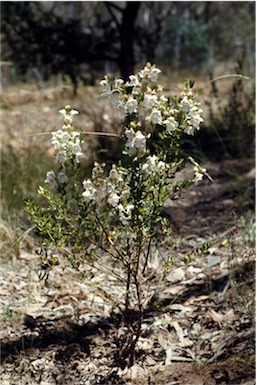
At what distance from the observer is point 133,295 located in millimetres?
2416

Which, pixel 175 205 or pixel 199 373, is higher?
pixel 175 205

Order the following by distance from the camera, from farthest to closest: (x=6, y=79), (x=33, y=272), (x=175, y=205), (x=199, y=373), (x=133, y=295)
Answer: (x=6, y=79) < (x=175, y=205) < (x=33, y=272) < (x=133, y=295) < (x=199, y=373)

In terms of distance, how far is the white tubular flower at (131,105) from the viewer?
163 cm

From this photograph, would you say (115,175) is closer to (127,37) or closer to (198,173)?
(198,173)

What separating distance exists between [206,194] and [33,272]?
149 centimetres

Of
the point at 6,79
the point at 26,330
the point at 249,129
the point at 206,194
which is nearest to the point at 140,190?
the point at 26,330

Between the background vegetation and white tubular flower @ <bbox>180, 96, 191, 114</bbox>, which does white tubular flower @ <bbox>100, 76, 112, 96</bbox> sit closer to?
white tubular flower @ <bbox>180, 96, 191, 114</bbox>

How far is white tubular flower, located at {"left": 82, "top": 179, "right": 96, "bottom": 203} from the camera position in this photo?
170cm

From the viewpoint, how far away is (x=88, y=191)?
1717 millimetres

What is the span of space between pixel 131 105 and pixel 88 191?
0.30 meters

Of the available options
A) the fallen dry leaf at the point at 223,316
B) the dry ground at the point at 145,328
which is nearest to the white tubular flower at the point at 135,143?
the dry ground at the point at 145,328

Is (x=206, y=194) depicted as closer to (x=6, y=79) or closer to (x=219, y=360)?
(x=219, y=360)

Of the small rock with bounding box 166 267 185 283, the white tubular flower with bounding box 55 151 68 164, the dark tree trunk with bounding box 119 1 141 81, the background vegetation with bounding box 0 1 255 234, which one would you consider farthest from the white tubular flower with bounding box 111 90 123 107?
the dark tree trunk with bounding box 119 1 141 81

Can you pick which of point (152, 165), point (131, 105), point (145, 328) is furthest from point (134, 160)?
point (145, 328)
